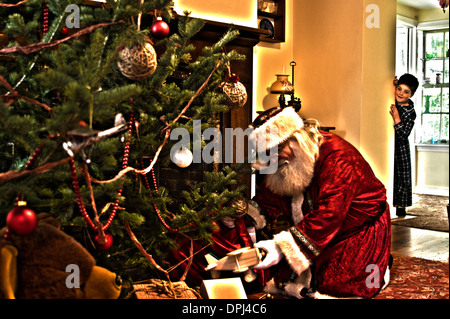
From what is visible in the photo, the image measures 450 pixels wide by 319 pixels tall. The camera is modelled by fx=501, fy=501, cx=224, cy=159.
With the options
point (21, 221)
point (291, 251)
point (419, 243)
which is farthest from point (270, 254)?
point (419, 243)

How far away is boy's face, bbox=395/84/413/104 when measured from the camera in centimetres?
552

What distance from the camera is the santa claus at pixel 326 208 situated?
2.43m

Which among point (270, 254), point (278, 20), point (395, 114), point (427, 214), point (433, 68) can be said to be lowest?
point (427, 214)

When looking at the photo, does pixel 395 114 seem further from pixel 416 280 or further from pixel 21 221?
pixel 21 221

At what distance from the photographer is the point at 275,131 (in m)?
2.50

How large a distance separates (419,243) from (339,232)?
2038mm

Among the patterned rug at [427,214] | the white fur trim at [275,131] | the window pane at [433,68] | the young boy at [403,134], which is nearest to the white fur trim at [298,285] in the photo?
the white fur trim at [275,131]

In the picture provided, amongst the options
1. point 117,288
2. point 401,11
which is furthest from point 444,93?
point 117,288

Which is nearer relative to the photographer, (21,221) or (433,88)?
(21,221)

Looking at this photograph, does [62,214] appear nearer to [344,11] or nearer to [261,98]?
[261,98]

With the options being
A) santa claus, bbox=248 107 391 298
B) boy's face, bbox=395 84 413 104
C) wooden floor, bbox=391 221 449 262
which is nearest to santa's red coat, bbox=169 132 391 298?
santa claus, bbox=248 107 391 298

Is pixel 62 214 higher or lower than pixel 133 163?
lower

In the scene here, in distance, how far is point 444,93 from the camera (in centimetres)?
777
